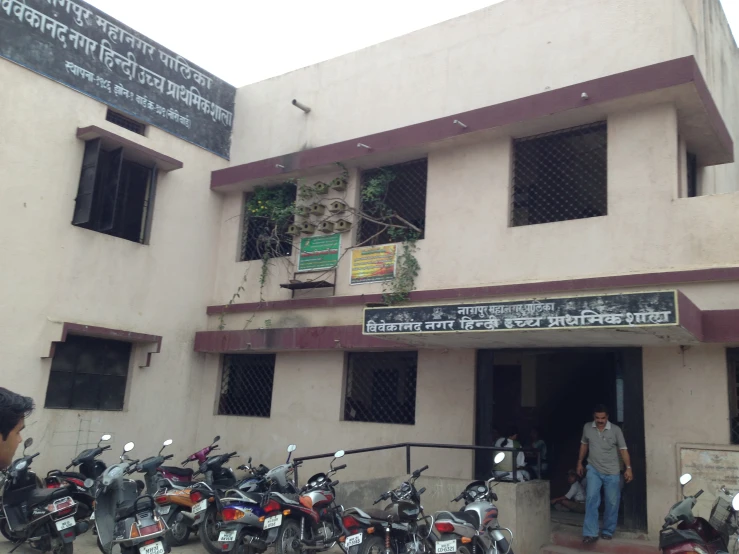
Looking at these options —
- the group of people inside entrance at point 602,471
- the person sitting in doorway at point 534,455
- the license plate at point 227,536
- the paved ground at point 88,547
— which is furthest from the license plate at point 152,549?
the person sitting in doorway at point 534,455

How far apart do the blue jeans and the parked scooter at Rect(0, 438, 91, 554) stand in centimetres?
540

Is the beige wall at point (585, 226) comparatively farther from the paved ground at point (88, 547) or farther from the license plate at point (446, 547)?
the paved ground at point (88, 547)

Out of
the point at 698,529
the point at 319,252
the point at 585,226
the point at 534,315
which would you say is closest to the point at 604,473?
the point at 698,529

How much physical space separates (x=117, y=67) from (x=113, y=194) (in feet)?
6.88

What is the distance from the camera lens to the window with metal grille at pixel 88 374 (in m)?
9.80

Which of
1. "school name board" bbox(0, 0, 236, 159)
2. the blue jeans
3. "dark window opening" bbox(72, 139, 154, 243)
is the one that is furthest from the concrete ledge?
"school name board" bbox(0, 0, 236, 159)

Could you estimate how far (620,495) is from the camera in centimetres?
816

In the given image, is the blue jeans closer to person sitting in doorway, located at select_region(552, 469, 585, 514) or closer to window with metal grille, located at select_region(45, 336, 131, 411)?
person sitting in doorway, located at select_region(552, 469, 585, 514)

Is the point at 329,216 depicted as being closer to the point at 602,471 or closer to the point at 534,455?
the point at 534,455

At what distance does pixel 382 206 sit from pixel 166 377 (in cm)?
446

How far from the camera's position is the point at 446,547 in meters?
6.39

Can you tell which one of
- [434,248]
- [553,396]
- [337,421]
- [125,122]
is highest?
[125,122]

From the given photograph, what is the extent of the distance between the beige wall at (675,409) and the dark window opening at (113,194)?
7.68m

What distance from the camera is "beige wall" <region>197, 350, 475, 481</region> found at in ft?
30.2
